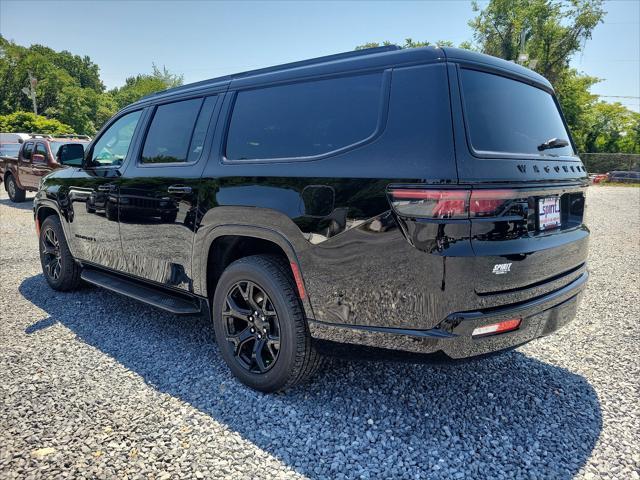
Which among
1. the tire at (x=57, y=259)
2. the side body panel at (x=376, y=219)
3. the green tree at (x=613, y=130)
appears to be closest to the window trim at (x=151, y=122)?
the side body panel at (x=376, y=219)

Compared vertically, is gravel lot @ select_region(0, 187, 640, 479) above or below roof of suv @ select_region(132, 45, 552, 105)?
below

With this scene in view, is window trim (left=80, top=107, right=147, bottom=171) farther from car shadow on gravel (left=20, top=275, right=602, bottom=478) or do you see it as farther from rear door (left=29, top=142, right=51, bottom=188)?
rear door (left=29, top=142, right=51, bottom=188)

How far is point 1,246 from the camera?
287 inches

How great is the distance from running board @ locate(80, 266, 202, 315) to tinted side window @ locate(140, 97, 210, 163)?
1.04m

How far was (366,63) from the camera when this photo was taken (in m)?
2.35

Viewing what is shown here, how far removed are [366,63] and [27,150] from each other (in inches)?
510

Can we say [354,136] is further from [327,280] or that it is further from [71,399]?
[71,399]

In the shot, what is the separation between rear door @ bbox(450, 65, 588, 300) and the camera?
203 cm

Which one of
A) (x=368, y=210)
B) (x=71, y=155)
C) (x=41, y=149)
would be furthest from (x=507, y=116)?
(x=41, y=149)

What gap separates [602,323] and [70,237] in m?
5.14

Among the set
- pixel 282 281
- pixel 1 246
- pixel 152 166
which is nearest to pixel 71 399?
pixel 282 281

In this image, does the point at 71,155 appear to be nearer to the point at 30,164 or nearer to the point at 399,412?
the point at 399,412

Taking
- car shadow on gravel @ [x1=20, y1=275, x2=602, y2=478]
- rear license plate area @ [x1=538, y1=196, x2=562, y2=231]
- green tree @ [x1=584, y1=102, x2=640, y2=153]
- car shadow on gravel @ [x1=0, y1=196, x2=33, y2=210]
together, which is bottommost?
car shadow on gravel @ [x1=20, y1=275, x2=602, y2=478]

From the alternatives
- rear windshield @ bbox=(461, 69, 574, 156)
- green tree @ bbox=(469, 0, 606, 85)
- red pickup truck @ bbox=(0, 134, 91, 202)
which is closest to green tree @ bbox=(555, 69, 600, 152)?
green tree @ bbox=(469, 0, 606, 85)
